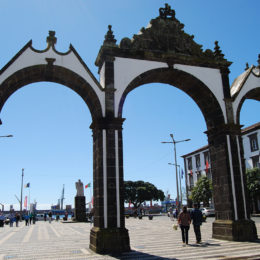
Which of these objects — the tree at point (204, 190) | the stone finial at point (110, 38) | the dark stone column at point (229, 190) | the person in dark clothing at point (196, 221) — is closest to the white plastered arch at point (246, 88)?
the dark stone column at point (229, 190)

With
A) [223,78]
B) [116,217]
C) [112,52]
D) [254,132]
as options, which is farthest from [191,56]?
[254,132]

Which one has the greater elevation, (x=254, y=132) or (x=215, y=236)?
(x=254, y=132)

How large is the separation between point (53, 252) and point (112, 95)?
5711 millimetres

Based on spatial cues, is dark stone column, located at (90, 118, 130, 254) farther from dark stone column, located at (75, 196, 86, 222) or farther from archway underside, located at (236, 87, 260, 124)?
dark stone column, located at (75, 196, 86, 222)

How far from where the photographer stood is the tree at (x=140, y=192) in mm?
61344

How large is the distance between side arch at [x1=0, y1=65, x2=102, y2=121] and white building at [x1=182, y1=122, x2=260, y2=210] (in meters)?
23.1

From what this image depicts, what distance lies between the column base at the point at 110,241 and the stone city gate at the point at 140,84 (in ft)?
0.10

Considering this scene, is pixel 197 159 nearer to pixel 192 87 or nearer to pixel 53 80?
pixel 192 87

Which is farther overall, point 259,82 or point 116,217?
point 259,82

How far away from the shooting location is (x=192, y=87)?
1270 centimetres

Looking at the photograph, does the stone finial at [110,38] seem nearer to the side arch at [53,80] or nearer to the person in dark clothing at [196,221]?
the side arch at [53,80]

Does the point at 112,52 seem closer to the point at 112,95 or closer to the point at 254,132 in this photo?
the point at 112,95

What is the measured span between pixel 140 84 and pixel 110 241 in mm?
6218

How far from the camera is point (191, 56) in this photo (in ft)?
40.4
